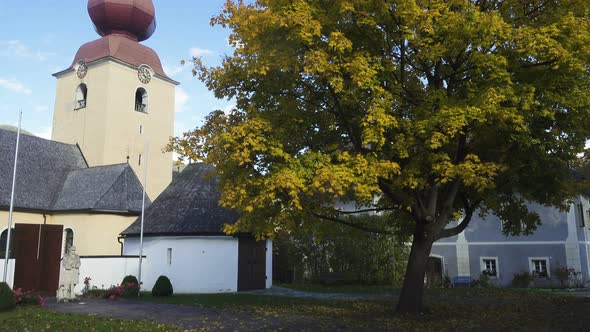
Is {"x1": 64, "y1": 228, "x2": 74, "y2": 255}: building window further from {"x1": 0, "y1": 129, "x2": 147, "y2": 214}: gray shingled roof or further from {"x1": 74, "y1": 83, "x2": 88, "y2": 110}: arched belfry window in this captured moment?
{"x1": 74, "y1": 83, "x2": 88, "y2": 110}: arched belfry window

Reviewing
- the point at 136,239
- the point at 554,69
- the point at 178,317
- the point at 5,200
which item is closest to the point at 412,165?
the point at 554,69

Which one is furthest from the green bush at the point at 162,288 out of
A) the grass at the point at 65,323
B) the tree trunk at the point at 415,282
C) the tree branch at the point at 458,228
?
the tree branch at the point at 458,228

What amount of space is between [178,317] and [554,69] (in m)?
11.5

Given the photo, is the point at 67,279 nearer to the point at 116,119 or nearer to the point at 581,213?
the point at 116,119

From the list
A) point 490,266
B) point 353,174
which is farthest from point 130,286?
point 490,266

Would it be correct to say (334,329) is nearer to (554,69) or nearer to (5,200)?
(554,69)

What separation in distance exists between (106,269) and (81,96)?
58.8 feet

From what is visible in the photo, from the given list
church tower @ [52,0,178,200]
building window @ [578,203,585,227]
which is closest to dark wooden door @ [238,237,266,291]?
church tower @ [52,0,178,200]

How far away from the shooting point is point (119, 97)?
114ft

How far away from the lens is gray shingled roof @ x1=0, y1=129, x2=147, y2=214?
90.0 feet

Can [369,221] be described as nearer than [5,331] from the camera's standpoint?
No

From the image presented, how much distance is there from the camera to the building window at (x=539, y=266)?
27.3 meters

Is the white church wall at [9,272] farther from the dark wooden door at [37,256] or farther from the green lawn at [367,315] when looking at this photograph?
the green lawn at [367,315]

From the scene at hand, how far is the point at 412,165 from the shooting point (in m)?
12.1
